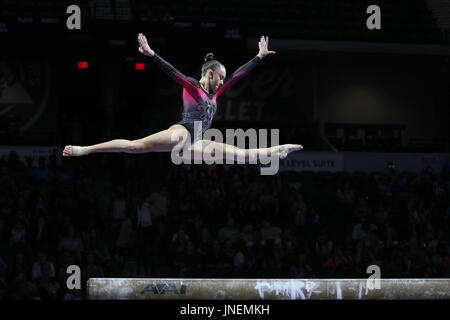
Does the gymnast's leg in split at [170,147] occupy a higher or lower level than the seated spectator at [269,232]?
higher

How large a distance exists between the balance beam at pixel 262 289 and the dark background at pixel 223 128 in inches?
160

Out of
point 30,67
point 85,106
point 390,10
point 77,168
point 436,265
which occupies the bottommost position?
point 436,265

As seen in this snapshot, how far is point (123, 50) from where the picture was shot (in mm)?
13734

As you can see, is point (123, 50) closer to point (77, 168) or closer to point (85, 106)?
point (77, 168)

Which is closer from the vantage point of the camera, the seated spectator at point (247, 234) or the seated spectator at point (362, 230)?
the seated spectator at point (247, 234)

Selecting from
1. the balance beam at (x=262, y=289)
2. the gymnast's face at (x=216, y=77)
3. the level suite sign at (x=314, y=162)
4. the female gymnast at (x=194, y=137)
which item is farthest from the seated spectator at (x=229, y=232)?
the balance beam at (x=262, y=289)

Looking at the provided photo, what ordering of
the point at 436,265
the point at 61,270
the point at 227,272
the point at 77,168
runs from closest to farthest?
the point at 61,270, the point at 227,272, the point at 436,265, the point at 77,168

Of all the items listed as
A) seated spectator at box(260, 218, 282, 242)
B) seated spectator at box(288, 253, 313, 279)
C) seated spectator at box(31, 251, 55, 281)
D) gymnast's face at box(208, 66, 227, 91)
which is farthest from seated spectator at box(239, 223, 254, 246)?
gymnast's face at box(208, 66, 227, 91)

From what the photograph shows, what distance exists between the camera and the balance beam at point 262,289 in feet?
17.3

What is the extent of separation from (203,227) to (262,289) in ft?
18.3

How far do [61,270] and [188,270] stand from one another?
2046 mm

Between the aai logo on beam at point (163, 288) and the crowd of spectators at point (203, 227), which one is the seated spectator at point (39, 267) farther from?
the aai logo on beam at point (163, 288)

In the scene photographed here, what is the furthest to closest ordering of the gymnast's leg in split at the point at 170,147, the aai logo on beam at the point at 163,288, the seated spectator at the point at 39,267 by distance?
the seated spectator at the point at 39,267 → the gymnast's leg in split at the point at 170,147 → the aai logo on beam at the point at 163,288
